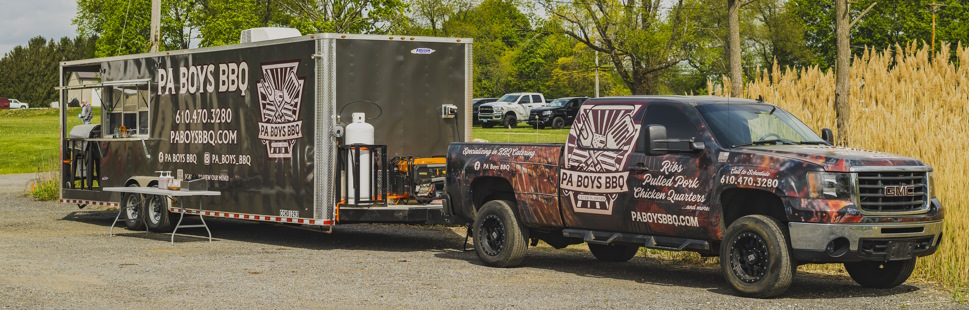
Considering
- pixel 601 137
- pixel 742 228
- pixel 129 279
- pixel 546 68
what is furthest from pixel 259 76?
pixel 546 68

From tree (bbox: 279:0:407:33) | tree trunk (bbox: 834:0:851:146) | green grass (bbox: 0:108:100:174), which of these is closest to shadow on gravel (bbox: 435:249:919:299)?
tree trunk (bbox: 834:0:851:146)

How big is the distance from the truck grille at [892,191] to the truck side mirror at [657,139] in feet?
5.72

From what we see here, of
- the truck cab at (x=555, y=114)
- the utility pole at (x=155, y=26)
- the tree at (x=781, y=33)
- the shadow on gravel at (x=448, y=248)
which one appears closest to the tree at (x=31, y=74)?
the tree at (x=781, y=33)

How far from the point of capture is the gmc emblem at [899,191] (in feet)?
32.9

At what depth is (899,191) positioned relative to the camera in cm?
1013

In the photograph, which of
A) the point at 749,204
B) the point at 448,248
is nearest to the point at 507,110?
the point at 448,248

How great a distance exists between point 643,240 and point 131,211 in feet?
30.6

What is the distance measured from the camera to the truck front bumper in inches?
385

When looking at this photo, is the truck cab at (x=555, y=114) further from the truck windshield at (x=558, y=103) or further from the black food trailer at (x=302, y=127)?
the black food trailer at (x=302, y=127)

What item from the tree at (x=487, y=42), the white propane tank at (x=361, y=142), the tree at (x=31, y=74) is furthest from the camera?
the tree at (x=31, y=74)

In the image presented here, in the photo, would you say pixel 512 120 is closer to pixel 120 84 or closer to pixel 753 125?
pixel 120 84

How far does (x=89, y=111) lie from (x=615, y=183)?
11083mm

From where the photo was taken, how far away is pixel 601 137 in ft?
38.4

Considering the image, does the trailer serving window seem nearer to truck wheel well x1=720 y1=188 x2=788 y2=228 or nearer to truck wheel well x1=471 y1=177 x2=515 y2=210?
truck wheel well x1=471 y1=177 x2=515 y2=210
